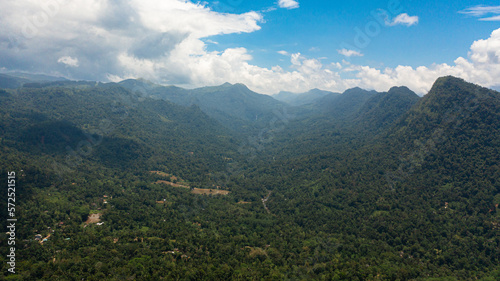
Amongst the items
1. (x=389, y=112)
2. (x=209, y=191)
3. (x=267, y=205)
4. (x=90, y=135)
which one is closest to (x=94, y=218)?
(x=209, y=191)

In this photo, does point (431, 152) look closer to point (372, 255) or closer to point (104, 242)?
point (372, 255)

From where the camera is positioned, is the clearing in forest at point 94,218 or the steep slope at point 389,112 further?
the steep slope at point 389,112

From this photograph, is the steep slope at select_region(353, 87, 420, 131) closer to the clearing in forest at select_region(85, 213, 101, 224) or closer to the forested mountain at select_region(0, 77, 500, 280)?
the forested mountain at select_region(0, 77, 500, 280)

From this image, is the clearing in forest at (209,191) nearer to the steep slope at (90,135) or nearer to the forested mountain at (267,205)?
the forested mountain at (267,205)

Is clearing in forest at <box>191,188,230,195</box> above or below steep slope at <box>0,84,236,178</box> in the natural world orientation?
below

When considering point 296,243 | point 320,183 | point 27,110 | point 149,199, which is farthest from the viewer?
point 27,110

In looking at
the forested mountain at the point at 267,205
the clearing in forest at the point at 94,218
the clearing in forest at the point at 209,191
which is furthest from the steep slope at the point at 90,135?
the clearing in forest at the point at 94,218

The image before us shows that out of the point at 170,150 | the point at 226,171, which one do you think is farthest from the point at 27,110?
the point at 226,171

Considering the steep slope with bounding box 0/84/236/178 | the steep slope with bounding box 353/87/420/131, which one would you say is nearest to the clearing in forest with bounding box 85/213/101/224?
the steep slope with bounding box 0/84/236/178
